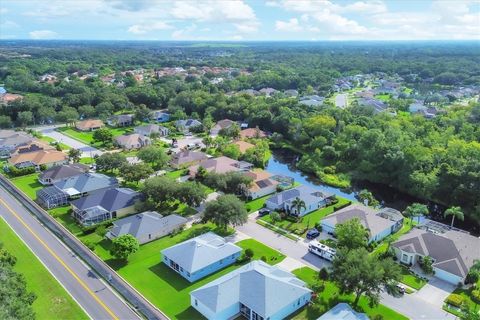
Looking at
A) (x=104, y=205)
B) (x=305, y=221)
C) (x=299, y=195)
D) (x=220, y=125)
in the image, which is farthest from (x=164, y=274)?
(x=220, y=125)

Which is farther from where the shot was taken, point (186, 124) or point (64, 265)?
point (186, 124)

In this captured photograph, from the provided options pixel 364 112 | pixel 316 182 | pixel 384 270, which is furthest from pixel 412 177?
pixel 364 112

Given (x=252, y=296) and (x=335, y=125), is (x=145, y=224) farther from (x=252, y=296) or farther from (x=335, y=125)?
(x=335, y=125)

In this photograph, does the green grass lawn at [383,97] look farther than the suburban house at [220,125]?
Yes

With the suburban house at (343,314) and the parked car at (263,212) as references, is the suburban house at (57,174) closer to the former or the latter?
the parked car at (263,212)

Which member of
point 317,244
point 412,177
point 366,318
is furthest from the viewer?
point 412,177

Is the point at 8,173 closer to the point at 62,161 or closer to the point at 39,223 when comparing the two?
the point at 62,161

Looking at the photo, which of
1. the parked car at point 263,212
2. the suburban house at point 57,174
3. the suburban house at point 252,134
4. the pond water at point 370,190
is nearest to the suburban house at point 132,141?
the suburban house at point 57,174
